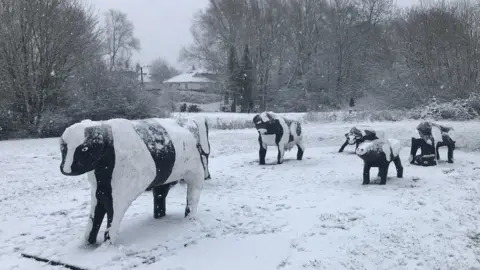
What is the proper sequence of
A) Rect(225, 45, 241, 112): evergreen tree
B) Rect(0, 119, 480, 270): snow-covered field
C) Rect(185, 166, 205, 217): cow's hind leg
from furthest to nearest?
Rect(225, 45, 241, 112): evergreen tree → Rect(185, 166, 205, 217): cow's hind leg → Rect(0, 119, 480, 270): snow-covered field

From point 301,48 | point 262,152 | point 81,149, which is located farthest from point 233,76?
point 81,149

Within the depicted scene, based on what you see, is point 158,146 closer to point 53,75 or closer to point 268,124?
point 268,124

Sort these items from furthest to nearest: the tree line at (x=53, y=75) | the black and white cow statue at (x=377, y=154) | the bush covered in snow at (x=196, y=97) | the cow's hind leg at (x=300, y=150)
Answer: the bush covered in snow at (x=196, y=97)
the tree line at (x=53, y=75)
the cow's hind leg at (x=300, y=150)
the black and white cow statue at (x=377, y=154)

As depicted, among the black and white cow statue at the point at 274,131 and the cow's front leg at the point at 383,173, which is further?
the black and white cow statue at the point at 274,131

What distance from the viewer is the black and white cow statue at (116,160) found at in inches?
181

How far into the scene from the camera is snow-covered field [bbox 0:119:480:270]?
475 cm

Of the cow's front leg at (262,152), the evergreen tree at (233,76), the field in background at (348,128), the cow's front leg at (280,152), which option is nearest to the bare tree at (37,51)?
the field in background at (348,128)

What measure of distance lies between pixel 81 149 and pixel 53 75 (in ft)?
59.6

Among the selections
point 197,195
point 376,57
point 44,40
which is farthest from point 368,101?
point 197,195

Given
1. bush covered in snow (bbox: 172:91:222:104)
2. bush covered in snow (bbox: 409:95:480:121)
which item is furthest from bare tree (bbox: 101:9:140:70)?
bush covered in snow (bbox: 409:95:480:121)

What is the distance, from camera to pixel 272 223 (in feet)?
20.0

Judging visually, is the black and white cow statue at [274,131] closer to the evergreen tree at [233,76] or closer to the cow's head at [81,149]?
the cow's head at [81,149]

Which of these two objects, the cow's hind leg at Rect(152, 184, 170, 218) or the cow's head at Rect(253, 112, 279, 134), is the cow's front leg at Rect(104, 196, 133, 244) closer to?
the cow's hind leg at Rect(152, 184, 170, 218)

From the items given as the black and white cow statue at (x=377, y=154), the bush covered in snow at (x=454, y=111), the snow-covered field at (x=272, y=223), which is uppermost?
the bush covered in snow at (x=454, y=111)
